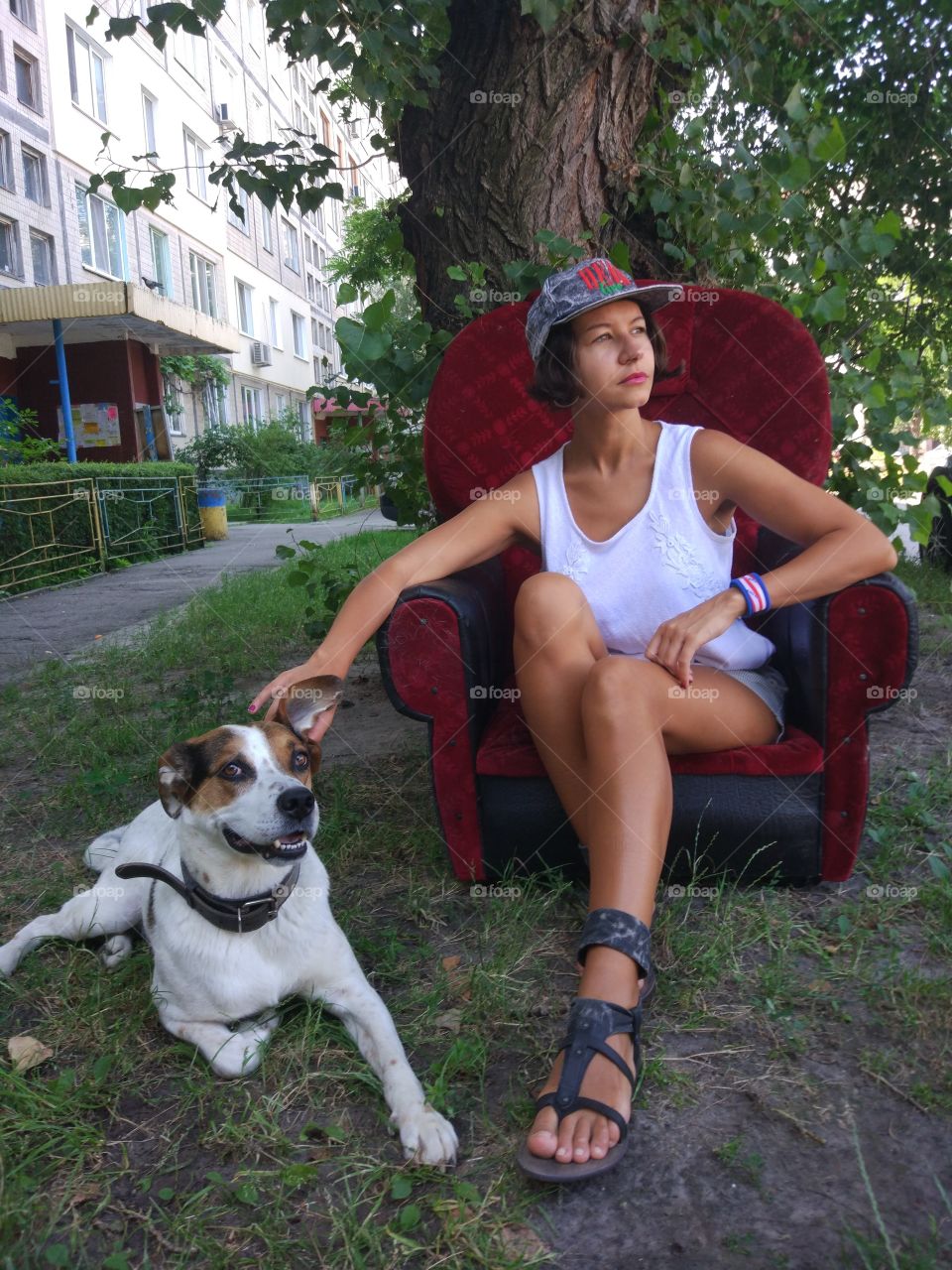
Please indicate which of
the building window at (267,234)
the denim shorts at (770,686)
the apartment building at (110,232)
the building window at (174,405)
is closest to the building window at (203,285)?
the apartment building at (110,232)

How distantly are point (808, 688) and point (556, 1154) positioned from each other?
4.40 feet

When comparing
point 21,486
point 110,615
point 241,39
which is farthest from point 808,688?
point 241,39

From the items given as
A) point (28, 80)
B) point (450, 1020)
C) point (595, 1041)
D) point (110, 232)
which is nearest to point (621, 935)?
point (595, 1041)

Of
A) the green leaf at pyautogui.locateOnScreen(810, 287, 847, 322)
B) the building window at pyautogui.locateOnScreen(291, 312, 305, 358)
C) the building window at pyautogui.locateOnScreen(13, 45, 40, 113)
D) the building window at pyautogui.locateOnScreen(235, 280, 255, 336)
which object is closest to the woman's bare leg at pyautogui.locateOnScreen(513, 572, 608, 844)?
the green leaf at pyautogui.locateOnScreen(810, 287, 847, 322)

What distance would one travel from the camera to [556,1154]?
167 cm

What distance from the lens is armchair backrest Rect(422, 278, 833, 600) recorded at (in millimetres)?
3215

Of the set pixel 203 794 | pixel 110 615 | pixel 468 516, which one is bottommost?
pixel 110 615

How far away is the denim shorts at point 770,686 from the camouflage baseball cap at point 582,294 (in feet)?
3.22

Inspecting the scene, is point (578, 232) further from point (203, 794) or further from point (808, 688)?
point (203, 794)

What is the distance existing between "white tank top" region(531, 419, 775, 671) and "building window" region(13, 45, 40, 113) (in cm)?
1812

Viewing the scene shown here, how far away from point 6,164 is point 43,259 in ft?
5.58

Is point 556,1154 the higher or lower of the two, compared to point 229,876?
lower

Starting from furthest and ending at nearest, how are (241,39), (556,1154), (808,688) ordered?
(241,39) → (808,688) → (556,1154)

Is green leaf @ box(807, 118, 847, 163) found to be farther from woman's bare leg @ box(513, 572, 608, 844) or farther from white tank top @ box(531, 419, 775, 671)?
woman's bare leg @ box(513, 572, 608, 844)
